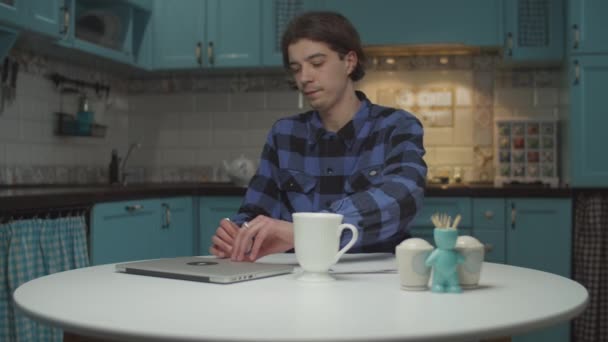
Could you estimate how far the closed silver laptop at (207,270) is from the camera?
1.30 meters

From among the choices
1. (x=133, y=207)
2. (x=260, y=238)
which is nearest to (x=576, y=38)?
(x=133, y=207)

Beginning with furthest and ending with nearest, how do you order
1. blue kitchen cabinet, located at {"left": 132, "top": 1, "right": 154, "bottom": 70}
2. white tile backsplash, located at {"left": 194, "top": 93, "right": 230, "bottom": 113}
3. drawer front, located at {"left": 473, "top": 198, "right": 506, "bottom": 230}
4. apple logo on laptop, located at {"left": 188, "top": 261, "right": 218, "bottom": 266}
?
white tile backsplash, located at {"left": 194, "top": 93, "right": 230, "bottom": 113} < blue kitchen cabinet, located at {"left": 132, "top": 1, "right": 154, "bottom": 70} < drawer front, located at {"left": 473, "top": 198, "right": 506, "bottom": 230} < apple logo on laptop, located at {"left": 188, "top": 261, "right": 218, "bottom": 266}

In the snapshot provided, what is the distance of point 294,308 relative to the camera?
3.45 ft

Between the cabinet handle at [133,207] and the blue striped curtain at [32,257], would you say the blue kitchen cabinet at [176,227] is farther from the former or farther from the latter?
the blue striped curtain at [32,257]

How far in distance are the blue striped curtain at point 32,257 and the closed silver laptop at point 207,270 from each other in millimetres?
1224

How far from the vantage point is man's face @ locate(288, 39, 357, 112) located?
80.4 inches

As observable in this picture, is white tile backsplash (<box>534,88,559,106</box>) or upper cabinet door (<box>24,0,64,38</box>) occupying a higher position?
upper cabinet door (<box>24,0,64,38</box>)

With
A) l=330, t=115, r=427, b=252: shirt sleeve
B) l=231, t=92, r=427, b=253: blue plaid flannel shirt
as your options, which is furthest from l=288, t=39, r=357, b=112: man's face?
l=330, t=115, r=427, b=252: shirt sleeve

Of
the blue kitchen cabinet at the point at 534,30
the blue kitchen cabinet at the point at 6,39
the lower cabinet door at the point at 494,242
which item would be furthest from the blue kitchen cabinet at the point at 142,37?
the lower cabinet door at the point at 494,242

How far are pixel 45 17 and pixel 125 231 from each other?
95 cm

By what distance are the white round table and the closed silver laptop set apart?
2 cm

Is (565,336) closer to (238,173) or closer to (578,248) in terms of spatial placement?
(578,248)

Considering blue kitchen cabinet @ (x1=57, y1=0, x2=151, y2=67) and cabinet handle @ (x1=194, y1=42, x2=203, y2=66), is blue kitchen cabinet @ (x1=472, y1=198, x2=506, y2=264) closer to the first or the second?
cabinet handle @ (x1=194, y1=42, x2=203, y2=66)

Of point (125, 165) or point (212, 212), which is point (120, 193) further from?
point (125, 165)
